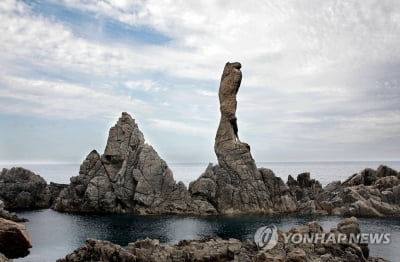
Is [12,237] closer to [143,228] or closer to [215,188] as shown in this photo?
[143,228]

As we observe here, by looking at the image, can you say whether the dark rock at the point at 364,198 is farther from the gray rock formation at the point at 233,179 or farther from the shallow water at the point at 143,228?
the gray rock formation at the point at 233,179

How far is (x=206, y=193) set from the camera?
122 m

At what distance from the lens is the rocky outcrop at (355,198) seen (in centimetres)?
11594

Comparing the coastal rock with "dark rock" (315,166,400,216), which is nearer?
"dark rock" (315,166,400,216)

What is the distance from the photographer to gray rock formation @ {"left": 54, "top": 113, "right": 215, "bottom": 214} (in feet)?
398

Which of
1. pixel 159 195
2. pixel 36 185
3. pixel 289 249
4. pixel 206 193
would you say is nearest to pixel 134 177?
pixel 159 195

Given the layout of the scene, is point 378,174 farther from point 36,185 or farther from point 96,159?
point 36,185

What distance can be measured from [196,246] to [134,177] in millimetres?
64422

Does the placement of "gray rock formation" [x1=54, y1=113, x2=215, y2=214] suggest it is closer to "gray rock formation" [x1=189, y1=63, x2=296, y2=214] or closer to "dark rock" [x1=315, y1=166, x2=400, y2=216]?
"gray rock formation" [x1=189, y1=63, x2=296, y2=214]

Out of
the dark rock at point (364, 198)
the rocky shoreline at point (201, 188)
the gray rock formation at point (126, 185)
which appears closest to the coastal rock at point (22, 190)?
the rocky shoreline at point (201, 188)

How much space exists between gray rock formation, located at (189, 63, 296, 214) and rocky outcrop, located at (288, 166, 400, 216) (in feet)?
24.6

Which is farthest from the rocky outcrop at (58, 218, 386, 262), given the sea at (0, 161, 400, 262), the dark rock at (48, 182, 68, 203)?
the dark rock at (48, 182, 68, 203)

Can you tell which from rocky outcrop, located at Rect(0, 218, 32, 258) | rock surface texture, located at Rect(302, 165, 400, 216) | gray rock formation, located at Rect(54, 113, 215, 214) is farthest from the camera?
gray rock formation, located at Rect(54, 113, 215, 214)

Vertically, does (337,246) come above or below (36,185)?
below
